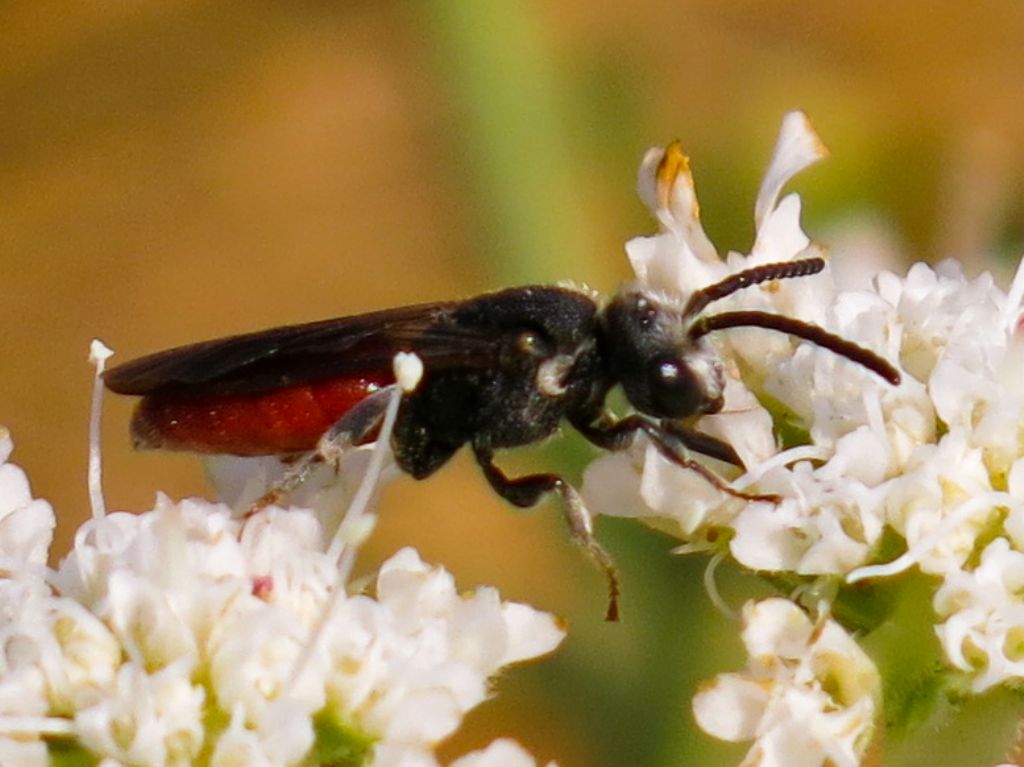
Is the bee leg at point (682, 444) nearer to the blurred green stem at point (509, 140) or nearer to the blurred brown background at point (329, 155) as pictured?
the blurred green stem at point (509, 140)

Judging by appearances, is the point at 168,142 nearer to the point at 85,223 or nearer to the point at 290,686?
the point at 85,223

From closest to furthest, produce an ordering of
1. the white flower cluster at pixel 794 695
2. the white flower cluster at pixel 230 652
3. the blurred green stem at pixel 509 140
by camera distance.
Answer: the white flower cluster at pixel 230 652, the white flower cluster at pixel 794 695, the blurred green stem at pixel 509 140

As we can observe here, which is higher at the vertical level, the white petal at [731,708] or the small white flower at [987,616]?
the small white flower at [987,616]

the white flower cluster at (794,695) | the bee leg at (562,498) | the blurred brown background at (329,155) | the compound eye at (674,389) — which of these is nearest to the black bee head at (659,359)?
the compound eye at (674,389)

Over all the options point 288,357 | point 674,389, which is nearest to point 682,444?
point 674,389

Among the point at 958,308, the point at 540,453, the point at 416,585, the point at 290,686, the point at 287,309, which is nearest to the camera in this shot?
the point at 290,686

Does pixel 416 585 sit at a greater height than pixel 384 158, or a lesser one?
greater

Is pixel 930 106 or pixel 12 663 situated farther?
pixel 930 106

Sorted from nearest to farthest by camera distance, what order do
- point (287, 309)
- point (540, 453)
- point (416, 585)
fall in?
point (416, 585) < point (540, 453) < point (287, 309)

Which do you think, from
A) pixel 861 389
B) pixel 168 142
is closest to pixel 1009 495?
pixel 861 389
